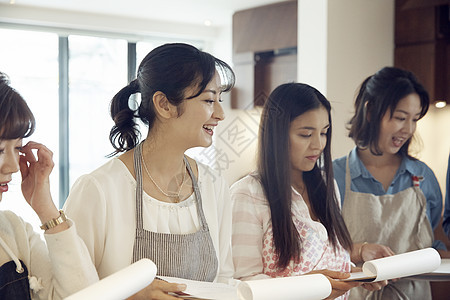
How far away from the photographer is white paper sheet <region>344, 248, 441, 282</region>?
1106mm

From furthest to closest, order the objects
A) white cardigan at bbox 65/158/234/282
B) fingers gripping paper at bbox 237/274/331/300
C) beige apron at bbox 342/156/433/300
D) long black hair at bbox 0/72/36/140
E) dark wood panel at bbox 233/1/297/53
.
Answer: dark wood panel at bbox 233/1/297/53
beige apron at bbox 342/156/433/300
white cardigan at bbox 65/158/234/282
long black hair at bbox 0/72/36/140
fingers gripping paper at bbox 237/274/331/300

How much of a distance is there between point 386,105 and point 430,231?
0.42 metres

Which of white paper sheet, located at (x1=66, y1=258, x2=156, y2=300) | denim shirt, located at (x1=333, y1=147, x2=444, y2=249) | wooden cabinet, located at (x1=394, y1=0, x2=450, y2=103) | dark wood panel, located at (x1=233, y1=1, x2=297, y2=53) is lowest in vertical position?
white paper sheet, located at (x1=66, y1=258, x2=156, y2=300)

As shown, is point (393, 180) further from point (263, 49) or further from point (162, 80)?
point (263, 49)

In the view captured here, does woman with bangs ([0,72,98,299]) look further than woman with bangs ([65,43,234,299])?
No

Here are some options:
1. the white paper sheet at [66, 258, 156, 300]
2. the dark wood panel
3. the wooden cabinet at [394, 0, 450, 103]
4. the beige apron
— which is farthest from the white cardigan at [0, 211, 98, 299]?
the dark wood panel

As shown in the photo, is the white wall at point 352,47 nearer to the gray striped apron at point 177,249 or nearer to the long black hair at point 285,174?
the long black hair at point 285,174

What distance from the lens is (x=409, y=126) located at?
6.17 feet

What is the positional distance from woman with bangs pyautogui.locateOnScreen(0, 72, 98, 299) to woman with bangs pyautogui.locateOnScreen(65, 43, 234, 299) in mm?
86

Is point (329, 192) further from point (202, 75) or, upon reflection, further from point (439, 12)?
point (439, 12)

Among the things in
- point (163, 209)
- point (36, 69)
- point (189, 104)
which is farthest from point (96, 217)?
point (36, 69)

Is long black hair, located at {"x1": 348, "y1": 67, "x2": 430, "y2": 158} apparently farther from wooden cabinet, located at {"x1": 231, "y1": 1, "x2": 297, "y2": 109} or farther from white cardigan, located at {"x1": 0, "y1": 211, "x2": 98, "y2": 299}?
wooden cabinet, located at {"x1": 231, "y1": 1, "x2": 297, "y2": 109}

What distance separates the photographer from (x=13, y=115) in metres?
1.08

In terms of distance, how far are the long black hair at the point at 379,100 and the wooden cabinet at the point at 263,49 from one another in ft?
6.09
